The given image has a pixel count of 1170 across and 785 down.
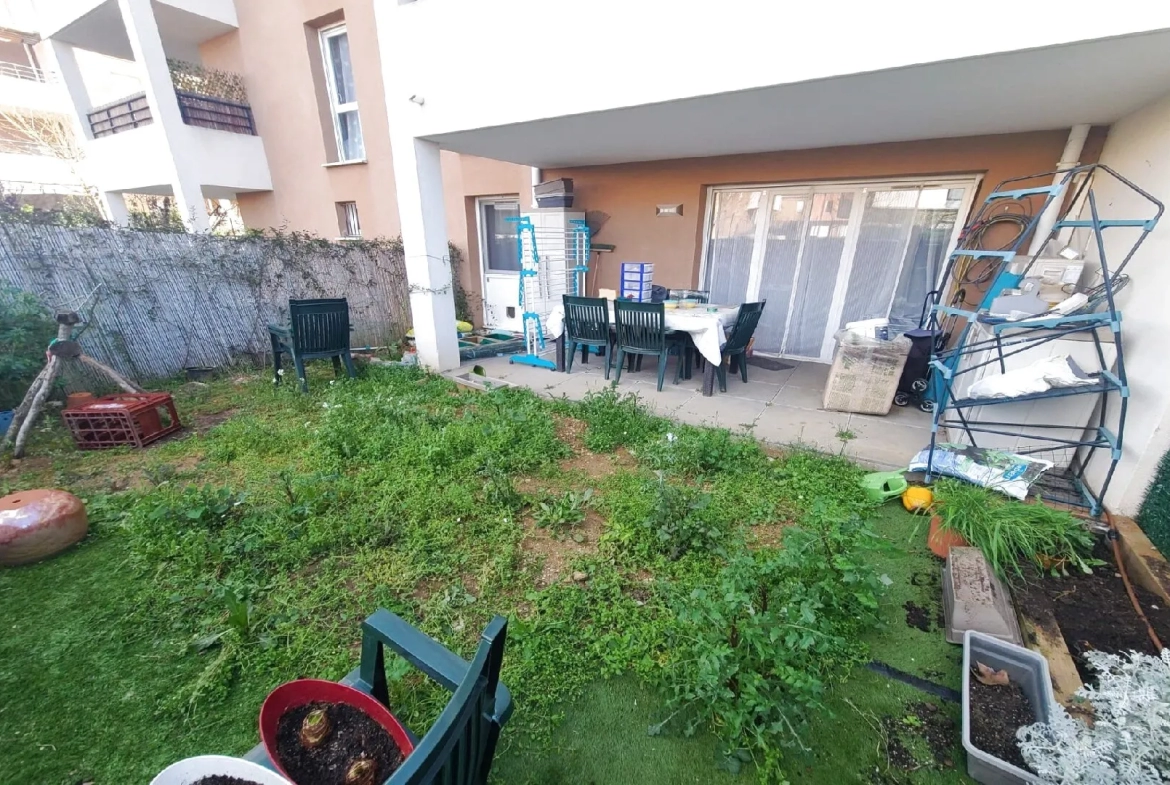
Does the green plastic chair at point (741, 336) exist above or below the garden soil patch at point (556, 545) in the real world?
above

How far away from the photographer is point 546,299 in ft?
19.7

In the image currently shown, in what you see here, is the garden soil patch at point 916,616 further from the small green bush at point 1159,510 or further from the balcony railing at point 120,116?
the balcony railing at point 120,116

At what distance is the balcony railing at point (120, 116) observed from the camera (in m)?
7.19

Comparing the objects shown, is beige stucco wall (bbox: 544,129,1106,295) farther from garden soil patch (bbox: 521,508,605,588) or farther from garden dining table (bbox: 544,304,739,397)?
garden soil patch (bbox: 521,508,605,588)

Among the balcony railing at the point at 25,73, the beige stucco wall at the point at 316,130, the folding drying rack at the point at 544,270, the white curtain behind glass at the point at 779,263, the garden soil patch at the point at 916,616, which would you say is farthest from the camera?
the balcony railing at the point at 25,73

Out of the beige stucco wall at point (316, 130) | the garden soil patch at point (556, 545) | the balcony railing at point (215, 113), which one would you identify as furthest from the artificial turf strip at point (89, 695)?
the balcony railing at point (215, 113)

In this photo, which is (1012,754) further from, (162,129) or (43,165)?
(43,165)

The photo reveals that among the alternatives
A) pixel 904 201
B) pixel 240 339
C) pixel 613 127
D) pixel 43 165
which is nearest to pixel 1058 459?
pixel 904 201

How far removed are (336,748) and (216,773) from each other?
22 cm

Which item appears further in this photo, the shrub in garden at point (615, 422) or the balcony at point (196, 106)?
the balcony at point (196, 106)

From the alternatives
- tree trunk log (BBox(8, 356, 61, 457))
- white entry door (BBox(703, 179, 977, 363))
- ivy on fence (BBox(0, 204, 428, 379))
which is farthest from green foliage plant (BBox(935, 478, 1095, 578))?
ivy on fence (BBox(0, 204, 428, 379))

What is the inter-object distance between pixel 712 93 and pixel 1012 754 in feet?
11.8

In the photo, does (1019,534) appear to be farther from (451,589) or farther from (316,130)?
(316,130)

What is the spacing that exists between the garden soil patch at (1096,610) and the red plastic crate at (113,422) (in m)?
5.56
